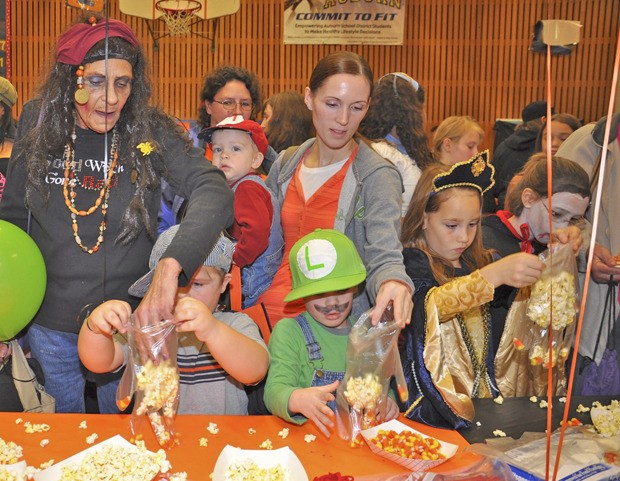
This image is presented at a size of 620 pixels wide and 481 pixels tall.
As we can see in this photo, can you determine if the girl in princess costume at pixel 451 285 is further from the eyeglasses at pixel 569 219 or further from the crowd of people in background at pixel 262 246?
the eyeglasses at pixel 569 219

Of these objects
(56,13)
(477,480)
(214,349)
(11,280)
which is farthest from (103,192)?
(56,13)

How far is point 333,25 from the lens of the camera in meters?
5.64

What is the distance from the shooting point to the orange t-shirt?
186 cm

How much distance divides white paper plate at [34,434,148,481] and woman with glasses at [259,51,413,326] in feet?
1.85

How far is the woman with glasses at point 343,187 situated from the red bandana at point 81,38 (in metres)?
0.51

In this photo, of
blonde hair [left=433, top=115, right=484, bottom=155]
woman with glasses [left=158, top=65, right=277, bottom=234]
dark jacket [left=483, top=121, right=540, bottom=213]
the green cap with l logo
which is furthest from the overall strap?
blonde hair [left=433, top=115, right=484, bottom=155]

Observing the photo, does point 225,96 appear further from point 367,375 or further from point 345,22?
point 345,22

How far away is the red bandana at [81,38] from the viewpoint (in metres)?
1.51

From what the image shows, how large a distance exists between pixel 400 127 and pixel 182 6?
9.43ft

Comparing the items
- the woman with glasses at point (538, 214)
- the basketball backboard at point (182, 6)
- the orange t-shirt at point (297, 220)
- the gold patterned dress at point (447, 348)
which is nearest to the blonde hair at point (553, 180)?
the woman with glasses at point (538, 214)

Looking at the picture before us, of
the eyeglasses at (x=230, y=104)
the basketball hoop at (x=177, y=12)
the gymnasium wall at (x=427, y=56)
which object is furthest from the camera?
the gymnasium wall at (x=427, y=56)

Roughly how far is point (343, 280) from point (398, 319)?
0.21 metres

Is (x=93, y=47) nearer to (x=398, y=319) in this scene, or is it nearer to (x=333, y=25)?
(x=398, y=319)

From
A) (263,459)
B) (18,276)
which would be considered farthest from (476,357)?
(18,276)
